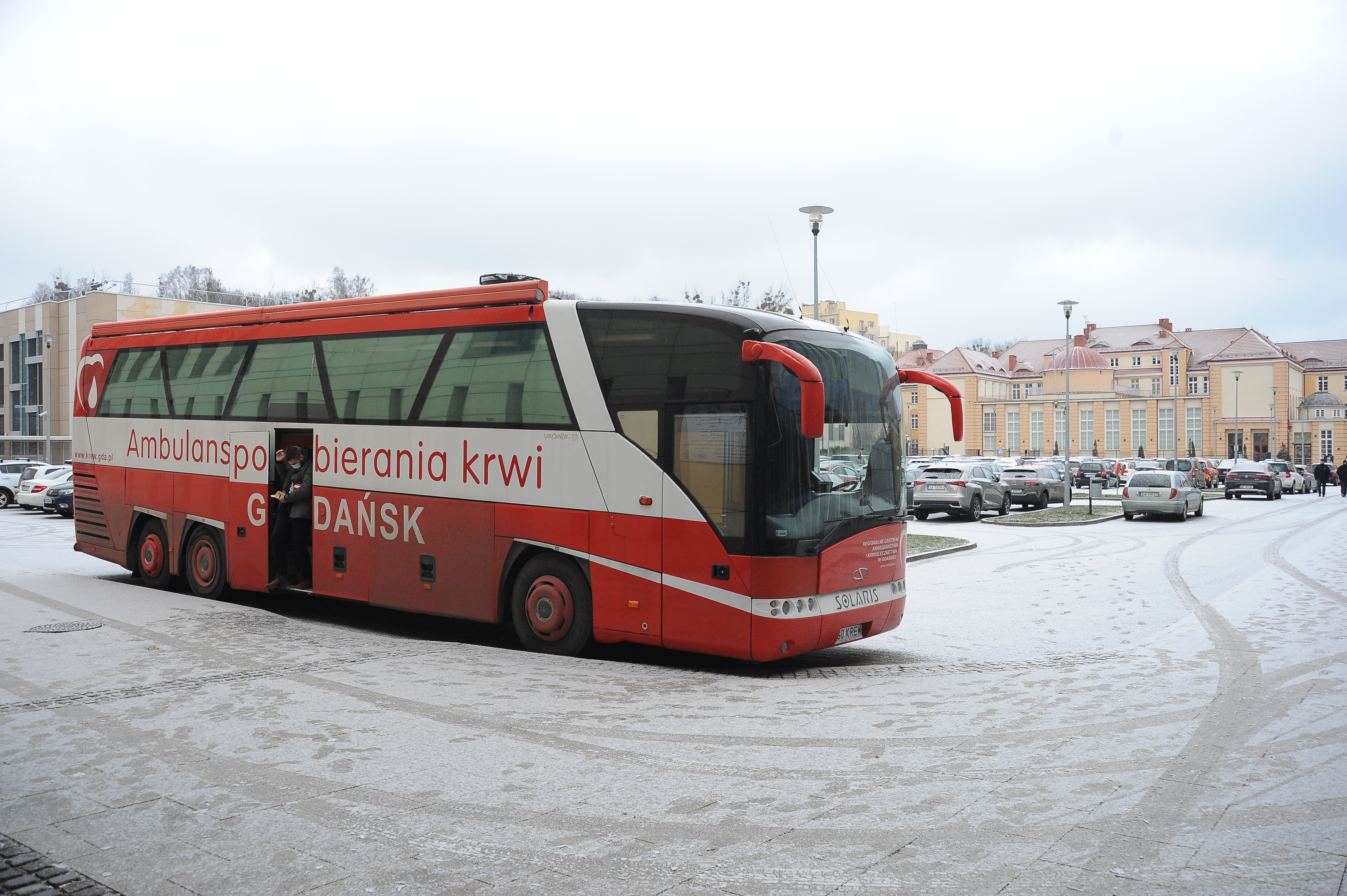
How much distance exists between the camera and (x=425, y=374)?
10812 mm

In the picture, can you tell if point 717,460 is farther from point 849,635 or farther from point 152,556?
point 152,556

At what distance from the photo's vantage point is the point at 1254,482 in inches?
1836

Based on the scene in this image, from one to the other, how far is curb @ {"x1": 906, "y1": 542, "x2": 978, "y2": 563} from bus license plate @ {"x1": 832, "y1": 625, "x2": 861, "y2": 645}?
33.0 feet

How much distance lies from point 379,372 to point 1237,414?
90.7 meters

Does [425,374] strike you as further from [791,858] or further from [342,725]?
[791,858]

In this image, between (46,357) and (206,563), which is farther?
(46,357)

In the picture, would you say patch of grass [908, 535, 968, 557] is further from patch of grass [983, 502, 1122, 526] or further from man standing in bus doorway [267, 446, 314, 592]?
man standing in bus doorway [267, 446, 314, 592]

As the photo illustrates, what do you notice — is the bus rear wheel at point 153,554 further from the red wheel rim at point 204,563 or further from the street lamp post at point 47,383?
Answer: the street lamp post at point 47,383

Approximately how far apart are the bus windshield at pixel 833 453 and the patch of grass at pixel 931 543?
1036cm

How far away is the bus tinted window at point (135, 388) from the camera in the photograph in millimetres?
14070

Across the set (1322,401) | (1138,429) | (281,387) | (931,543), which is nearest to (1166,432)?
(1138,429)

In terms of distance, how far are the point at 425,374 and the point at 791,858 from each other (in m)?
7.30

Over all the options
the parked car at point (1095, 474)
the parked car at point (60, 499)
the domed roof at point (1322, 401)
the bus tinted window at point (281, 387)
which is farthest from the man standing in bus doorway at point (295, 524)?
the domed roof at point (1322, 401)

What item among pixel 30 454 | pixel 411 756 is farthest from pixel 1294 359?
pixel 411 756
